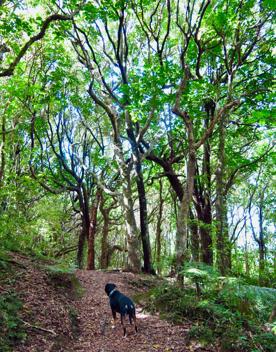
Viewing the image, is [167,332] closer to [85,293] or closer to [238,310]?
[238,310]

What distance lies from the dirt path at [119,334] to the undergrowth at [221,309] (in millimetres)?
295

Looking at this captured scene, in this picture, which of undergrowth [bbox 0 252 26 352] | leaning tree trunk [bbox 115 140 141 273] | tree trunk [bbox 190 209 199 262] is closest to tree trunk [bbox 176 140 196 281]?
undergrowth [bbox 0 252 26 352]

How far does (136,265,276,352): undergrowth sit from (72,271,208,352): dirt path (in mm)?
295

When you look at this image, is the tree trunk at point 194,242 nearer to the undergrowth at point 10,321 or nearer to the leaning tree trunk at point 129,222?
the leaning tree trunk at point 129,222

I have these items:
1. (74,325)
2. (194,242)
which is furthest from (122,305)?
(194,242)

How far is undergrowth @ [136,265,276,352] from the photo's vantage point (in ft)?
17.1

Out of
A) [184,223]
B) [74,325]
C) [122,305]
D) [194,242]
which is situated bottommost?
[74,325]

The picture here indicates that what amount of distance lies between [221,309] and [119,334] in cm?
216

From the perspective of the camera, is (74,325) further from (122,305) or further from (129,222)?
(129,222)

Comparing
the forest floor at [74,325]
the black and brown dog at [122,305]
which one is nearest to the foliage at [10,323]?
the forest floor at [74,325]

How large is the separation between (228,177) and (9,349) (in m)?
14.1

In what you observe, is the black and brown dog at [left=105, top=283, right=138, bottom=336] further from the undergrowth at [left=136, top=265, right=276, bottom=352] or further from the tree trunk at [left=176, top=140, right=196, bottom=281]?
the tree trunk at [left=176, top=140, right=196, bottom=281]

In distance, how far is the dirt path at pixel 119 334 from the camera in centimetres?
548

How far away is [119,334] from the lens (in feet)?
20.1
